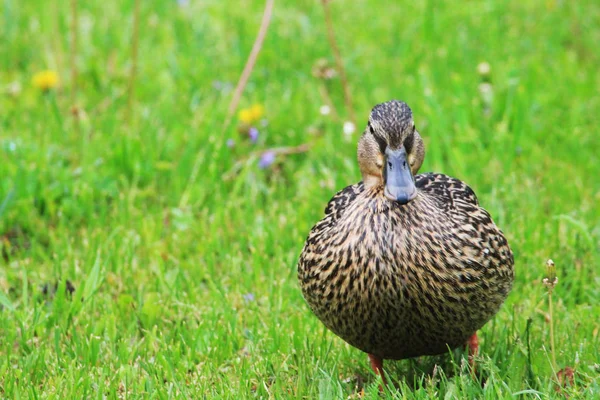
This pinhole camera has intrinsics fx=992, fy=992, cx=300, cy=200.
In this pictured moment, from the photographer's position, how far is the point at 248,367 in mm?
3871

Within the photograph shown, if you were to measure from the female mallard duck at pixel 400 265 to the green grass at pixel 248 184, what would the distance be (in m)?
0.20

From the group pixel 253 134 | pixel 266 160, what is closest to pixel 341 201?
pixel 266 160

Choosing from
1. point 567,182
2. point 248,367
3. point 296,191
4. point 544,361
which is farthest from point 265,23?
point 544,361

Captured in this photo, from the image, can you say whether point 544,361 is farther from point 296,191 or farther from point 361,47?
point 361,47

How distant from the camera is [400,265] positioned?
3457 mm

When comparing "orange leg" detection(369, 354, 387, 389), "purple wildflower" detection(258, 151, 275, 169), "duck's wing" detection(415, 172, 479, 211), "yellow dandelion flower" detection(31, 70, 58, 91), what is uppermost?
"duck's wing" detection(415, 172, 479, 211)

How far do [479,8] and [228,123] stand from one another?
245cm

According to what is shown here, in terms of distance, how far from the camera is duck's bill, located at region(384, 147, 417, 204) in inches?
135

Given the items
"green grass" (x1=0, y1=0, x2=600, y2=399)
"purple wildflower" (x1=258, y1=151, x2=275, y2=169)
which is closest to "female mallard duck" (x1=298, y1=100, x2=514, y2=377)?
"green grass" (x1=0, y1=0, x2=600, y2=399)

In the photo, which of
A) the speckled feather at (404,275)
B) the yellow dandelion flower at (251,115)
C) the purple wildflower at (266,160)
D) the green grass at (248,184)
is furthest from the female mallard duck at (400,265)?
the yellow dandelion flower at (251,115)

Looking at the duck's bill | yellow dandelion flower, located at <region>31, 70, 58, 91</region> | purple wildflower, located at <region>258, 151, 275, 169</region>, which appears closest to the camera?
the duck's bill

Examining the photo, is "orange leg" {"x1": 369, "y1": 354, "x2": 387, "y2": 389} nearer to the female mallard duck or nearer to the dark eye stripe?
the female mallard duck

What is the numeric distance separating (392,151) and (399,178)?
4.9 inches

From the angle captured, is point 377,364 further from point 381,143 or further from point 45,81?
point 45,81
